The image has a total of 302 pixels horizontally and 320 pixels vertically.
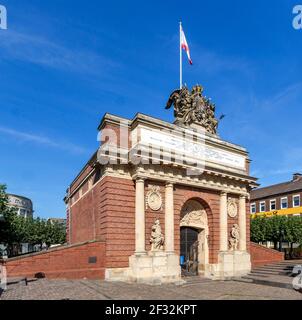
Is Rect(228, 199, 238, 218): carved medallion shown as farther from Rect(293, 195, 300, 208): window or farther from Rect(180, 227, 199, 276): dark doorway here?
Rect(293, 195, 300, 208): window

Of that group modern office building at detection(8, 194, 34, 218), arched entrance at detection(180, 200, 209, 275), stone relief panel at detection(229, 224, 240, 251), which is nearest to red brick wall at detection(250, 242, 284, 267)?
stone relief panel at detection(229, 224, 240, 251)

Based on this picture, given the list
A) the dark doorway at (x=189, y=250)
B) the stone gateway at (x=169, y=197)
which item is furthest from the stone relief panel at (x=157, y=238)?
the dark doorway at (x=189, y=250)

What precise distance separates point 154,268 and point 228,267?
6.22 meters

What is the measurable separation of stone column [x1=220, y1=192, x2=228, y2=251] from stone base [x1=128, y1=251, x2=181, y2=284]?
446 cm

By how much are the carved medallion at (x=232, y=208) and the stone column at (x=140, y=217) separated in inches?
298

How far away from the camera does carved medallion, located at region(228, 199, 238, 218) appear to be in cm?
2306

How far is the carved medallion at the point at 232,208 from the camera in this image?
23.1 meters

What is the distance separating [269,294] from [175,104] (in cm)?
1338

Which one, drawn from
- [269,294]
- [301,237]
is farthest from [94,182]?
[301,237]

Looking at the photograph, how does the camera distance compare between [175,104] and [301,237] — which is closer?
[175,104]

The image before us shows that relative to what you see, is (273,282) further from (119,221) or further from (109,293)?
(109,293)

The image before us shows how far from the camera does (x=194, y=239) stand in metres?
22.3

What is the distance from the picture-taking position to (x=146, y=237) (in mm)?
18281
